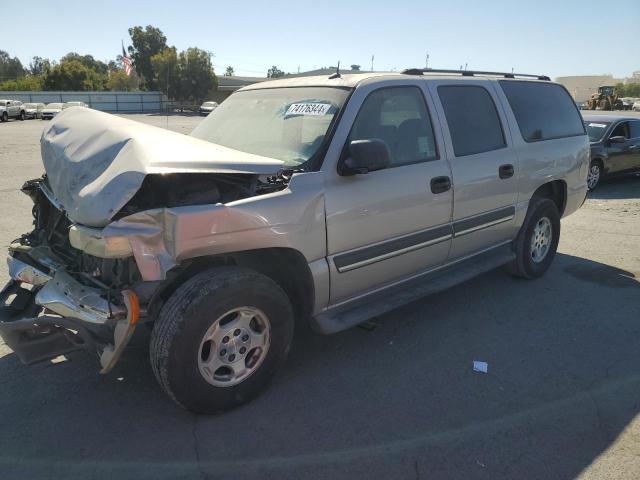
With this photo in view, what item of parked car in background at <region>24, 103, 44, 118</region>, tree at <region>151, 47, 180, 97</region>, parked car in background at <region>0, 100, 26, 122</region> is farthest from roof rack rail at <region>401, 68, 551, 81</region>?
tree at <region>151, 47, 180, 97</region>

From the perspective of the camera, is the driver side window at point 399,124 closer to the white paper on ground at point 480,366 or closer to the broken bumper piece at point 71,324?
the white paper on ground at point 480,366

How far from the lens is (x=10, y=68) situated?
106625 mm

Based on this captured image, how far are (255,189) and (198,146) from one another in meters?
0.50

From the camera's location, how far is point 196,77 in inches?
2496

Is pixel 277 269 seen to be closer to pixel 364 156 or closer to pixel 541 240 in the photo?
pixel 364 156

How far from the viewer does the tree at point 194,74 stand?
62750mm

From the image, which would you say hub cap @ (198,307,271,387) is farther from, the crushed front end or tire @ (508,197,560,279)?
tire @ (508,197,560,279)

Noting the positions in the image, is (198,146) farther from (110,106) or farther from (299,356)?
(110,106)

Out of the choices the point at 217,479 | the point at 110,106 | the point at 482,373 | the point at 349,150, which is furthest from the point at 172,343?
the point at 110,106

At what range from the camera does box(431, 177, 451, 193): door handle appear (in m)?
3.71

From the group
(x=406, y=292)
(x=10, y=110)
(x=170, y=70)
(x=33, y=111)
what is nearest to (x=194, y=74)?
(x=170, y=70)

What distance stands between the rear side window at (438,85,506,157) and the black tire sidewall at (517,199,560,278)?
0.94 m

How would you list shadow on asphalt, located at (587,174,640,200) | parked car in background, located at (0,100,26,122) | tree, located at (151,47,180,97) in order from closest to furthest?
shadow on asphalt, located at (587,174,640,200) < parked car in background, located at (0,100,26,122) < tree, located at (151,47,180,97)

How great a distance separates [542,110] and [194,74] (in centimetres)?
6440
